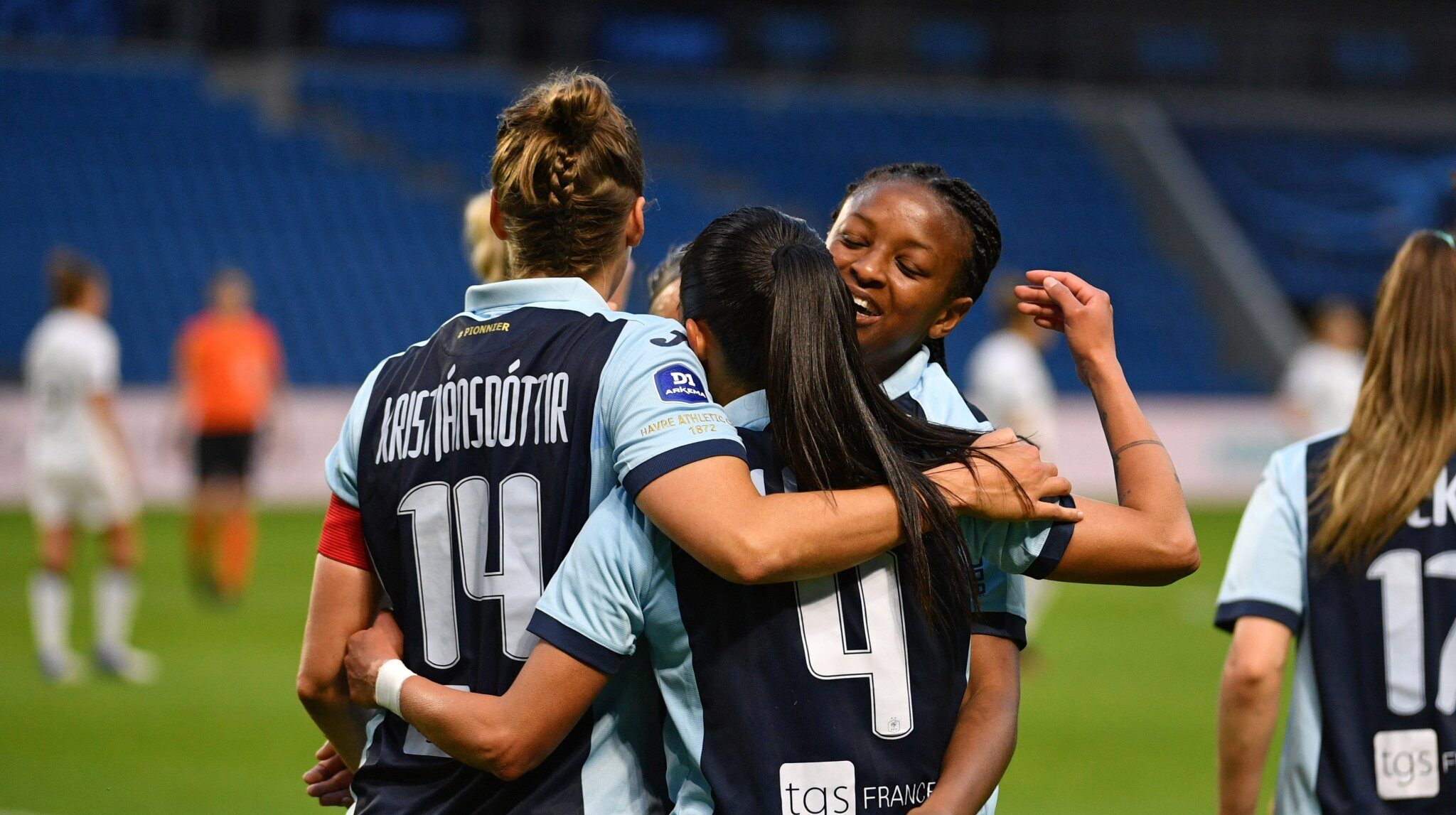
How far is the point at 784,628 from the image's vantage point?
7.38 ft

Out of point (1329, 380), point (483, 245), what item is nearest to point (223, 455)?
point (1329, 380)

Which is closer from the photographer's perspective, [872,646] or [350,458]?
[872,646]

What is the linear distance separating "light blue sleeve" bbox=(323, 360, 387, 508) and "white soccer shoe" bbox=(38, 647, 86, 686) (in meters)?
6.67

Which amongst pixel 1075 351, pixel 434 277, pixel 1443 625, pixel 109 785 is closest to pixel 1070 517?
pixel 1075 351

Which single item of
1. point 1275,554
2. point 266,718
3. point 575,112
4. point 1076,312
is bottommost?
point 266,718

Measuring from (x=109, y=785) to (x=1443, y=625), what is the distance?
5.26 meters

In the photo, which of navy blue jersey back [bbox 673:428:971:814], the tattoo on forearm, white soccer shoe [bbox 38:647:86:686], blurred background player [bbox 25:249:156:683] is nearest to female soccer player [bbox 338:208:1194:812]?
navy blue jersey back [bbox 673:428:971:814]

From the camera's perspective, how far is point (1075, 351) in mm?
2441

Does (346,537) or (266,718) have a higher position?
(346,537)

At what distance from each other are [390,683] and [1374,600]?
1.70 metres

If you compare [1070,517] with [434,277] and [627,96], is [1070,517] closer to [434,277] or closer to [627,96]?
Answer: [434,277]

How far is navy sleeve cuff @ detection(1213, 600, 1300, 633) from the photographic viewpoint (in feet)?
9.34

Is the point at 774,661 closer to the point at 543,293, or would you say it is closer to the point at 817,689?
the point at 817,689

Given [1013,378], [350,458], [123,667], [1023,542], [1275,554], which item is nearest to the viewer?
[1023,542]
